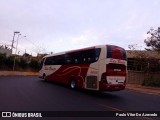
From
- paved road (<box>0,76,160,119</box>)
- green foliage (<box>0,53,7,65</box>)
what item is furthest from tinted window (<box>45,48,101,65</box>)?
green foliage (<box>0,53,7,65</box>)

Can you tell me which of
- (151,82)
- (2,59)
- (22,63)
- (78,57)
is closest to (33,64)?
(22,63)

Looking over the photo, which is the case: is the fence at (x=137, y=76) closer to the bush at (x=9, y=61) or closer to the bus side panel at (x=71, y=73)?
the bus side panel at (x=71, y=73)

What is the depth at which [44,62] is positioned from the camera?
112 feet

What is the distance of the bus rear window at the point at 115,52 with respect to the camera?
1925 centimetres

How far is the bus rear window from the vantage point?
1925 centimetres

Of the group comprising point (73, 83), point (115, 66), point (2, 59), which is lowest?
point (73, 83)

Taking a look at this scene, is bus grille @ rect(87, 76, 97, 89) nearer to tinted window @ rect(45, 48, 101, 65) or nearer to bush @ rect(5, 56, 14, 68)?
tinted window @ rect(45, 48, 101, 65)

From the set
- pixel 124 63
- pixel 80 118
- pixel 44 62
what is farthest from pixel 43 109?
pixel 44 62

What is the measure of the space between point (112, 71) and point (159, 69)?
20.3m

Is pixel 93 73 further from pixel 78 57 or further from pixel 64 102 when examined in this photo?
pixel 64 102

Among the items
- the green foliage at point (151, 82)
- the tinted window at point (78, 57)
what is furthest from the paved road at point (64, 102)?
the green foliage at point (151, 82)

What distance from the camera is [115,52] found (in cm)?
1958

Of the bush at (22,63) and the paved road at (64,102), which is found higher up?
the bush at (22,63)

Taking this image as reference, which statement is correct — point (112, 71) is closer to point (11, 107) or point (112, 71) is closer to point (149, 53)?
point (11, 107)
